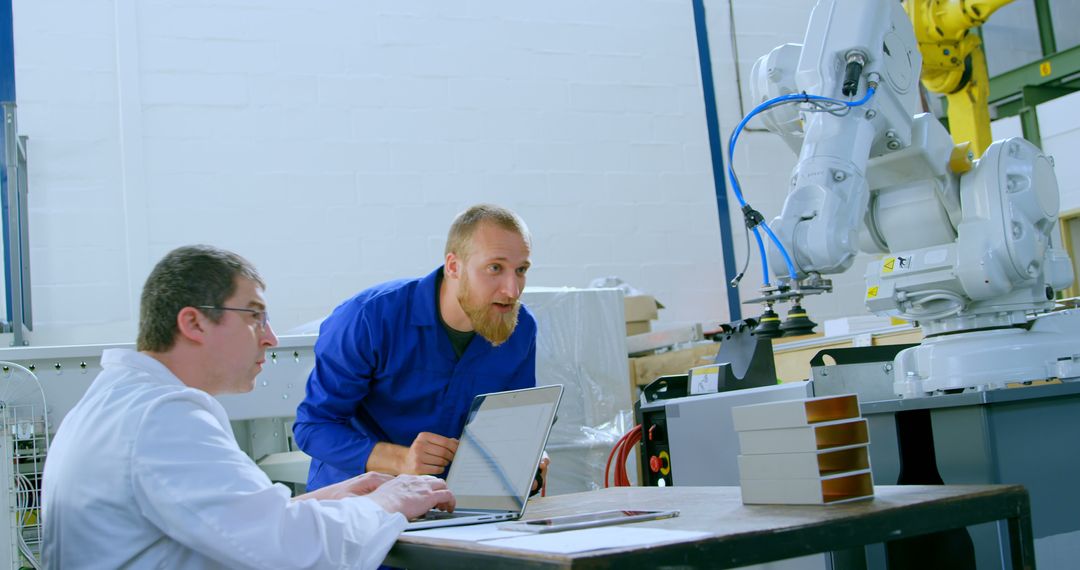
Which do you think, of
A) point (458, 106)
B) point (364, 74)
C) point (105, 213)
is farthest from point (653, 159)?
point (105, 213)

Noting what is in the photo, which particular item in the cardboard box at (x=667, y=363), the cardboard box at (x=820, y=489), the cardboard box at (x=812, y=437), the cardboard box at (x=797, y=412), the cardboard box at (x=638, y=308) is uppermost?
the cardboard box at (x=638, y=308)

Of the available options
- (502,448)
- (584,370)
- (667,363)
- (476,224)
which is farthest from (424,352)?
(667,363)

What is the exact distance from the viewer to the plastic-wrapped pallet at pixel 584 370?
3.19 m

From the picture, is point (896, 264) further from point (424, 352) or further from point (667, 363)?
point (667, 363)

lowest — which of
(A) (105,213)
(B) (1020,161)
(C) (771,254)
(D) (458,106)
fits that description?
(C) (771,254)

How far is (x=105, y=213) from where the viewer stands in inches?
150

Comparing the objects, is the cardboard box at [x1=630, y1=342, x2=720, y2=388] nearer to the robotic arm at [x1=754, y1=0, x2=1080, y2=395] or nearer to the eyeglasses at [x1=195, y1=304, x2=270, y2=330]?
the robotic arm at [x1=754, y1=0, x2=1080, y2=395]

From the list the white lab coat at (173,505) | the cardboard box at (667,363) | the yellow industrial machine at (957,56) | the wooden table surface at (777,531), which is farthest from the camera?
the cardboard box at (667,363)

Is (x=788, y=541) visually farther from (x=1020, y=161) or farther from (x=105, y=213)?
(x=105, y=213)

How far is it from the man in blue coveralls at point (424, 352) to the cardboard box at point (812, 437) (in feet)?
2.47

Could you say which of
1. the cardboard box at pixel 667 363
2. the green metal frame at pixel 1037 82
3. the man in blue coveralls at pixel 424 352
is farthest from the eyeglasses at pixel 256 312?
the green metal frame at pixel 1037 82

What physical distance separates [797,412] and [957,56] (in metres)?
2.22

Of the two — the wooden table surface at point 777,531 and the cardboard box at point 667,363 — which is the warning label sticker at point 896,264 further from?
the cardboard box at point 667,363

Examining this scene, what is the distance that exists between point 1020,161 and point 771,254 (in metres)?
0.56
